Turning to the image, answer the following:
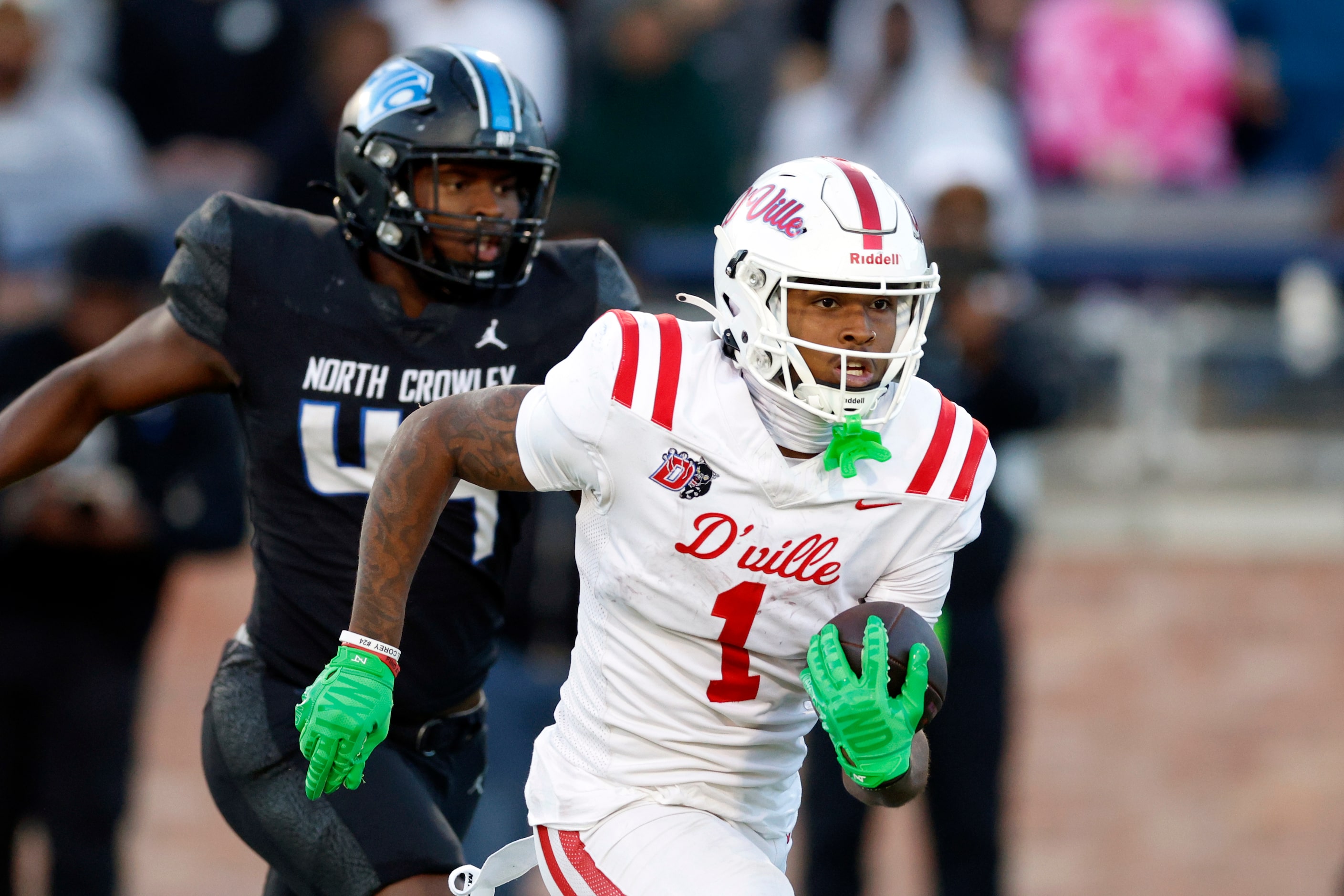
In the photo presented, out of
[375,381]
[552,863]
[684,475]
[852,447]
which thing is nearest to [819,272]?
[852,447]

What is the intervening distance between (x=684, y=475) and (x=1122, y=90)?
613 cm

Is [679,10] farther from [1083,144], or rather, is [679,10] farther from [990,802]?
[990,802]

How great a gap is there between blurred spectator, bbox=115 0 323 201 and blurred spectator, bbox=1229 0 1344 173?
4487mm

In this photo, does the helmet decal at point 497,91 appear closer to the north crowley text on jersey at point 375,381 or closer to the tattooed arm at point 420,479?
the north crowley text on jersey at point 375,381

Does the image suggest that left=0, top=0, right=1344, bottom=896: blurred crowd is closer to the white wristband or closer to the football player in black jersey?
the football player in black jersey

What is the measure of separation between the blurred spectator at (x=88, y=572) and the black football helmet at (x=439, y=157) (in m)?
2.31

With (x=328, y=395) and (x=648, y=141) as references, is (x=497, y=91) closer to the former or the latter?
(x=328, y=395)

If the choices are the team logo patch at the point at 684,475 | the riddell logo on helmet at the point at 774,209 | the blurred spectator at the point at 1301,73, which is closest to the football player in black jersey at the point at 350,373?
the riddell logo on helmet at the point at 774,209

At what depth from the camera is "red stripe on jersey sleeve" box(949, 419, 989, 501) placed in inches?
134

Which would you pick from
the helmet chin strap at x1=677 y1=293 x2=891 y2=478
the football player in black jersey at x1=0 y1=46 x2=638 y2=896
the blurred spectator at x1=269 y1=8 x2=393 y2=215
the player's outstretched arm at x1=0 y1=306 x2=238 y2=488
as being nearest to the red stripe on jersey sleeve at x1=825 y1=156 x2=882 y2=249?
the helmet chin strap at x1=677 y1=293 x2=891 y2=478

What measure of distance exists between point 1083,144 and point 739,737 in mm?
6057

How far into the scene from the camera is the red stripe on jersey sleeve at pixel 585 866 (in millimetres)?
3303

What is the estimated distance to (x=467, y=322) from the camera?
3.92 m

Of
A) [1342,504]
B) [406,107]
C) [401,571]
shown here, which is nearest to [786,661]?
[401,571]
